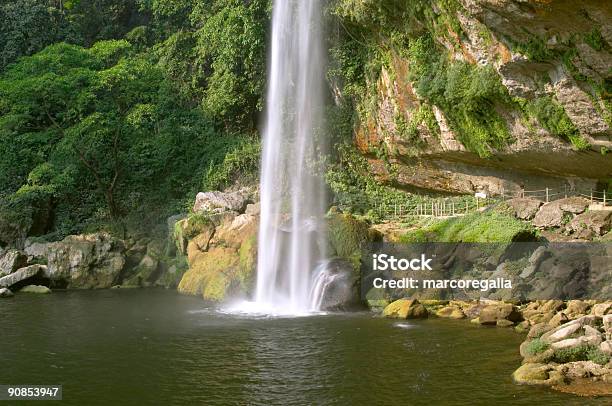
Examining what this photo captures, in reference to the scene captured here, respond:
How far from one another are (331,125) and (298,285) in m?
9.45

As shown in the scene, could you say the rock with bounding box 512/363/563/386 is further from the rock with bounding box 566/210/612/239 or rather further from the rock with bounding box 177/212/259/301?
the rock with bounding box 177/212/259/301

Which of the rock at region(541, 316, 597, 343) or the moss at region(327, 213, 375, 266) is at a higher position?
the moss at region(327, 213, 375, 266)

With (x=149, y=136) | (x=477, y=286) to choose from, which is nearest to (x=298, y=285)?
(x=477, y=286)

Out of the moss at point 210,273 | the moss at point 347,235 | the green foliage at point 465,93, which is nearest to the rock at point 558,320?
the green foliage at point 465,93

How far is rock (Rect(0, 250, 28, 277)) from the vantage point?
27.2m

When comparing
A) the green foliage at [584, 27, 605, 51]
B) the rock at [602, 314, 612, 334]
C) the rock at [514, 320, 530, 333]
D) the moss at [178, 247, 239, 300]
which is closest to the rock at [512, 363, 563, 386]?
the rock at [602, 314, 612, 334]

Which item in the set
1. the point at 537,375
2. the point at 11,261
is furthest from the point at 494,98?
the point at 11,261

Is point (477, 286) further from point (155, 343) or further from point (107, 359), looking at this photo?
point (107, 359)

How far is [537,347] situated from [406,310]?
5.81 meters

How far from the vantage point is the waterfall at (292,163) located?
2333 centimetres

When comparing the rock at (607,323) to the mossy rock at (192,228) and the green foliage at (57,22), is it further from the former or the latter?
the green foliage at (57,22)

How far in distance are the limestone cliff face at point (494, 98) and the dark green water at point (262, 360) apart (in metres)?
6.96

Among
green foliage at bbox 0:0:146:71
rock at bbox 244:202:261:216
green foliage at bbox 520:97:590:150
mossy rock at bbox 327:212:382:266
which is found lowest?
mossy rock at bbox 327:212:382:266

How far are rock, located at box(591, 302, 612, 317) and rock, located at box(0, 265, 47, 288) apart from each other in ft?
72.5
